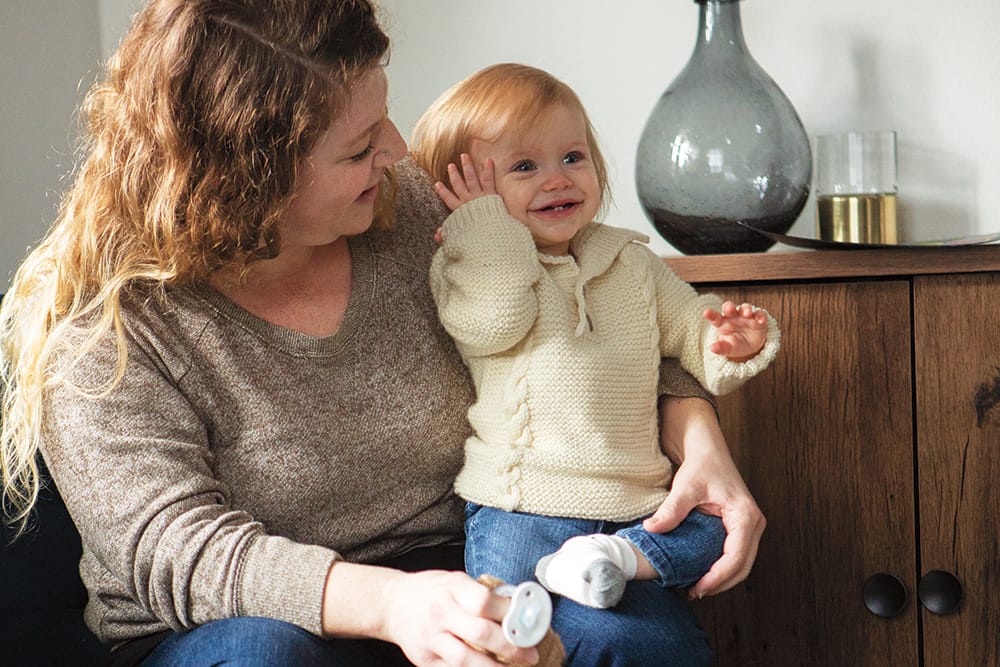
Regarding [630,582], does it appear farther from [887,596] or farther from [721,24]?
[721,24]

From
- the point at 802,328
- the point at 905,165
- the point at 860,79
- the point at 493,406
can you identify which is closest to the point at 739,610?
the point at 802,328

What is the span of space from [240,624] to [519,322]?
0.44 meters

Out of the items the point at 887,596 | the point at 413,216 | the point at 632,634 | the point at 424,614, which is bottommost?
the point at 887,596

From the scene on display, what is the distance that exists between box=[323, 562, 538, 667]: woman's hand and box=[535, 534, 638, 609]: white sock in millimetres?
201

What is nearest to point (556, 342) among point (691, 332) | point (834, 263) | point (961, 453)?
point (691, 332)

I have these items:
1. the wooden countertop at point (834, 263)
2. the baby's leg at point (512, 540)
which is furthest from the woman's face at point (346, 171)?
the wooden countertop at point (834, 263)

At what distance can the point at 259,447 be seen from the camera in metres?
1.14

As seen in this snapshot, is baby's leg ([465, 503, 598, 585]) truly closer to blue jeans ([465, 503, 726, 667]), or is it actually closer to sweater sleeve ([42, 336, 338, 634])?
blue jeans ([465, 503, 726, 667])

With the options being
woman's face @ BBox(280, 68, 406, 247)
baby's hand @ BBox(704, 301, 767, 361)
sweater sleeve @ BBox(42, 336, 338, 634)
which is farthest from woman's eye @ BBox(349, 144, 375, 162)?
baby's hand @ BBox(704, 301, 767, 361)

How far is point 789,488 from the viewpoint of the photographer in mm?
1462

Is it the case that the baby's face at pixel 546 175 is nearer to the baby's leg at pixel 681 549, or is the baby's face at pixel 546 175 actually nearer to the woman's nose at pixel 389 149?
the woman's nose at pixel 389 149

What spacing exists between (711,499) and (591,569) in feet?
0.69

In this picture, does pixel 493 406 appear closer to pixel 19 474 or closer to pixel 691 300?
pixel 691 300

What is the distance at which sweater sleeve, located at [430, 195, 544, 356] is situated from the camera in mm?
1223
